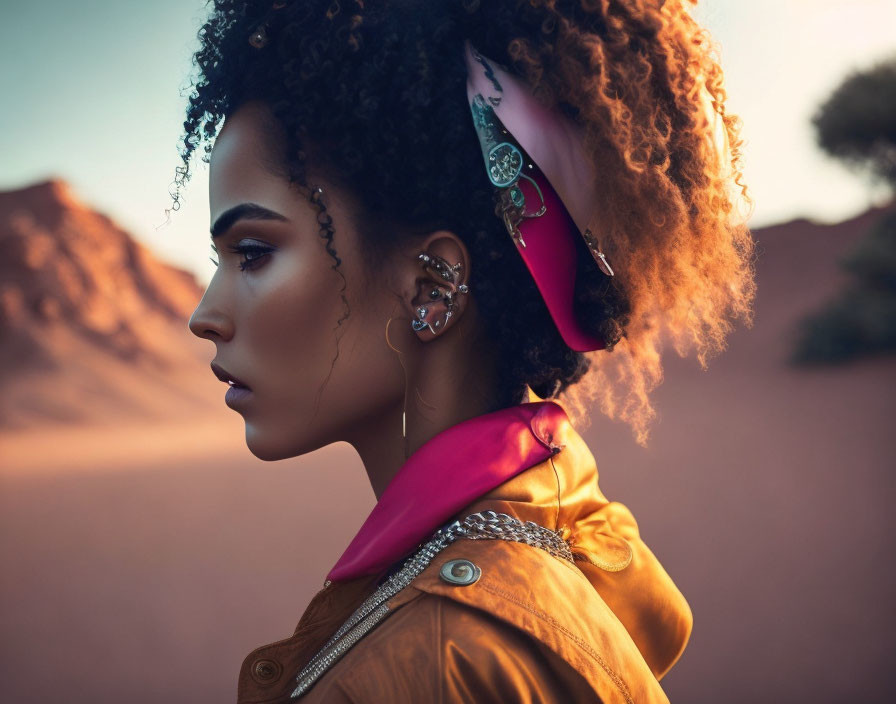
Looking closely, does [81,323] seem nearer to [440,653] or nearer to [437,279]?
[437,279]

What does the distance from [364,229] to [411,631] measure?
Answer: 70 cm

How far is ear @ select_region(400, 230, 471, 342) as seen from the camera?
1479mm

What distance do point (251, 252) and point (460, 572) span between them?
0.69m

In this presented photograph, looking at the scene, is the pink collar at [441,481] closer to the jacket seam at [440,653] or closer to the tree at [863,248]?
the jacket seam at [440,653]

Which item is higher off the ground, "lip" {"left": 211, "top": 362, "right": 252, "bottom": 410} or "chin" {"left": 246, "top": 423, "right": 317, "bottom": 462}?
"lip" {"left": 211, "top": 362, "right": 252, "bottom": 410}

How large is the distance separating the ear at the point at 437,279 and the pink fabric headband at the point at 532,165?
0.12m

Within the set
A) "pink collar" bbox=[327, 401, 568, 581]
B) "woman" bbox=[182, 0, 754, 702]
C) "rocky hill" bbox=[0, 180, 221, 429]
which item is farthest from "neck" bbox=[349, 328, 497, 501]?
"rocky hill" bbox=[0, 180, 221, 429]

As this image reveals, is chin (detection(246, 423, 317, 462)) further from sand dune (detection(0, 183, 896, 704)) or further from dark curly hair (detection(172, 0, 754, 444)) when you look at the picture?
sand dune (detection(0, 183, 896, 704))

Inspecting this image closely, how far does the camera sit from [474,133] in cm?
145

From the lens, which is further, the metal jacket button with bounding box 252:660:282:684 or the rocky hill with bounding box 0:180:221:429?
the rocky hill with bounding box 0:180:221:429

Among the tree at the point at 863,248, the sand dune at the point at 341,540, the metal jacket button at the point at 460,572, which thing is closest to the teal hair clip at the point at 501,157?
the metal jacket button at the point at 460,572

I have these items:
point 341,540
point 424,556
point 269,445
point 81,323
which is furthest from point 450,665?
point 81,323

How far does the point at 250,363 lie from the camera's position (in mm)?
1513

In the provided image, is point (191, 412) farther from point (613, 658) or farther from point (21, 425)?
point (613, 658)
